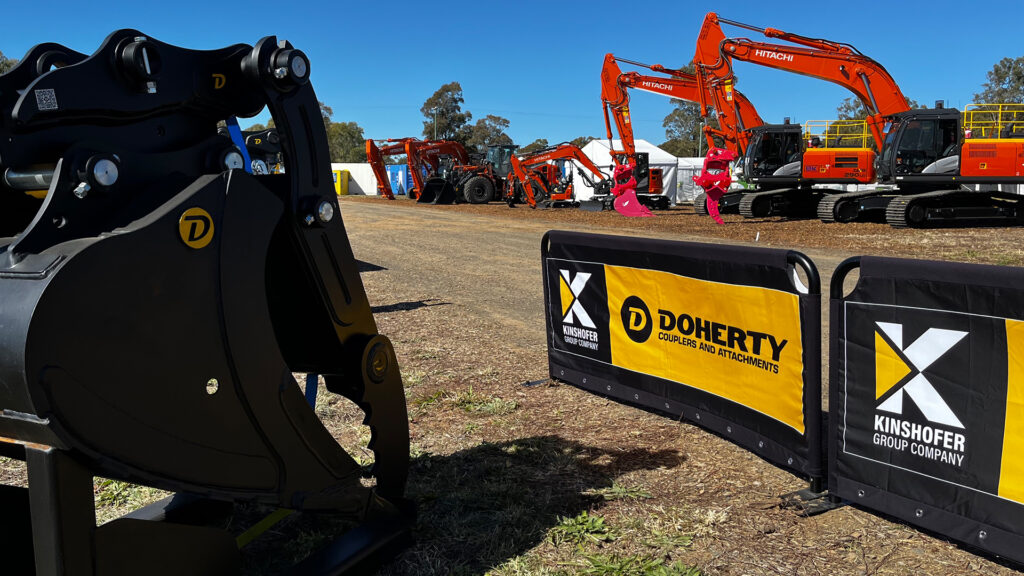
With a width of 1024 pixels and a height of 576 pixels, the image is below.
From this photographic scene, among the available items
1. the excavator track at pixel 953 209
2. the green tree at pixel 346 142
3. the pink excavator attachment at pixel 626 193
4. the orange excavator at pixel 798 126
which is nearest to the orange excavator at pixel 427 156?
the pink excavator attachment at pixel 626 193

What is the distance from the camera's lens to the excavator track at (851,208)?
74.2 ft

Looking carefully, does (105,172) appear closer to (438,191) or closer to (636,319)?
(636,319)

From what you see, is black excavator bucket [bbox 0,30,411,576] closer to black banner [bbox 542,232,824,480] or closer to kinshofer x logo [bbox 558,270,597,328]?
black banner [bbox 542,232,824,480]

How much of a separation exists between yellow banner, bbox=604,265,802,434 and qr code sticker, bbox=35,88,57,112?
341 centimetres

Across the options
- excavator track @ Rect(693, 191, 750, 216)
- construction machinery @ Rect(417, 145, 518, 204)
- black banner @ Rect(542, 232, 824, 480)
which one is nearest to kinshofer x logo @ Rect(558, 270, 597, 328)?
black banner @ Rect(542, 232, 824, 480)

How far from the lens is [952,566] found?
3234 mm

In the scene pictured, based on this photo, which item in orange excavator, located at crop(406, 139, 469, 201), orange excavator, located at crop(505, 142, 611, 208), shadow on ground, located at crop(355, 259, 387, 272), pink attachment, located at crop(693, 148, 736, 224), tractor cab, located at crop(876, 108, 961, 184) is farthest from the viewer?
orange excavator, located at crop(406, 139, 469, 201)

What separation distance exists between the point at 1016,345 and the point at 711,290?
1.79 m

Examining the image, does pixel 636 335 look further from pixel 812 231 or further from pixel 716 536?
pixel 812 231

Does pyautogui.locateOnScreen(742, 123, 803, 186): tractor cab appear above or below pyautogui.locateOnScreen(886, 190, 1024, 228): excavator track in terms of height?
above

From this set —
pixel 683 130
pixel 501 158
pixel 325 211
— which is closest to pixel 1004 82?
pixel 683 130

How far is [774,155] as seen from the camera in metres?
26.1

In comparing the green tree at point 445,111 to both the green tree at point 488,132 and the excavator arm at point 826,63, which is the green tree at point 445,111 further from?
the excavator arm at point 826,63

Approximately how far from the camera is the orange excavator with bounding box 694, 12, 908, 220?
891 inches
